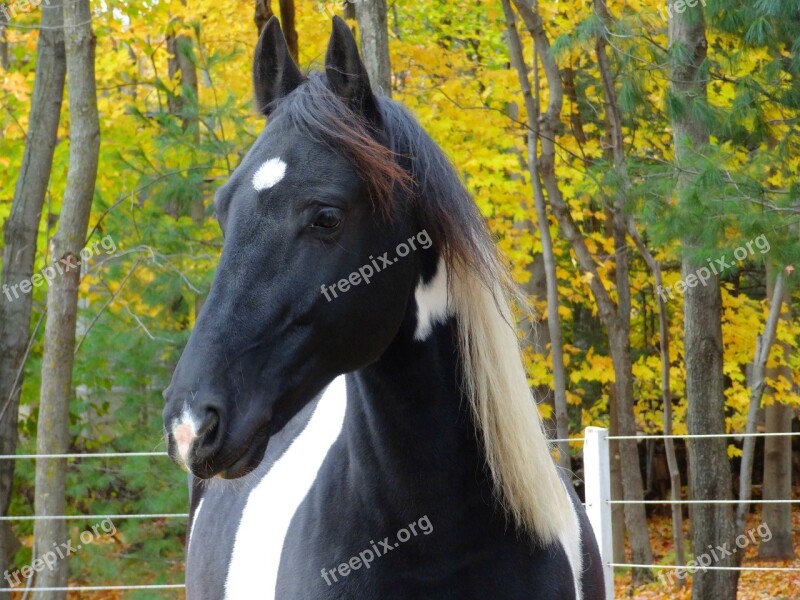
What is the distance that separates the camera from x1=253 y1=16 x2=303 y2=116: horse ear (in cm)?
204

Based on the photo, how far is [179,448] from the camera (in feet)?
4.97

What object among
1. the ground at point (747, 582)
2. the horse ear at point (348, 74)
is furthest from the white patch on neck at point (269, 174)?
the ground at point (747, 582)

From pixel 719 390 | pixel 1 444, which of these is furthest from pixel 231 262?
pixel 1 444

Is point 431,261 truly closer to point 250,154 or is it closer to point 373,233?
point 373,233

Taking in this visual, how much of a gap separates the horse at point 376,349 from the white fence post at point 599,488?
2309 mm

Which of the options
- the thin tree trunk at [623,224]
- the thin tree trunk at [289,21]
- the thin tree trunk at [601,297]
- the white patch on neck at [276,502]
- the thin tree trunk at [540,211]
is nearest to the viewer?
the white patch on neck at [276,502]

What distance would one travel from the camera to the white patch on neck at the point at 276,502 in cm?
223

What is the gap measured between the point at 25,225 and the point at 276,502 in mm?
5879

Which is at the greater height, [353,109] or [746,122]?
[746,122]

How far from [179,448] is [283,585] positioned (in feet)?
2.13

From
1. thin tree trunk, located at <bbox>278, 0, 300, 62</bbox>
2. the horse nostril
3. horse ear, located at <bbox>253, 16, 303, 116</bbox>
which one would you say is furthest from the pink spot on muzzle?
thin tree trunk, located at <bbox>278, 0, 300, 62</bbox>

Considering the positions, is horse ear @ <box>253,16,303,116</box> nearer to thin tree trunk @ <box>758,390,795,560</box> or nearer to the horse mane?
the horse mane

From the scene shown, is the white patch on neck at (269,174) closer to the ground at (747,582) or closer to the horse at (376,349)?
the horse at (376,349)

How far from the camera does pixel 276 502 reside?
2.37 meters
